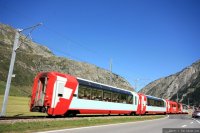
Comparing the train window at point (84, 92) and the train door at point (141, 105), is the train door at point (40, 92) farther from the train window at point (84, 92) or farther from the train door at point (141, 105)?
the train door at point (141, 105)

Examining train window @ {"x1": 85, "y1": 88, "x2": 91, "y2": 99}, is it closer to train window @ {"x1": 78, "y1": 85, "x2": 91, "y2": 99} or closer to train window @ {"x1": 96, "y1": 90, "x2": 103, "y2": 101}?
train window @ {"x1": 78, "y1": 85, "x2": 91, "y2": 99}

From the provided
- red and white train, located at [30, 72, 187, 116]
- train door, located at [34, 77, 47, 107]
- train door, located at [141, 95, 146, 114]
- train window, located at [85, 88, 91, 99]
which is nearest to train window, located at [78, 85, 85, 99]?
red and white train, located at [30, 72, 187, 116]

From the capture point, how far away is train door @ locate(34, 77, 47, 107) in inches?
861

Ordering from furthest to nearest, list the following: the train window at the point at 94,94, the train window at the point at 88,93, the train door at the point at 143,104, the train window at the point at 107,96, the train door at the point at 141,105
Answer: the train door at the point at 143,104, the train door at the point at 141,105, the train window at the point at 107,96, the train window at the point at 94,94, the train window at the point at 88,93

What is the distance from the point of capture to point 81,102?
24.6 metres

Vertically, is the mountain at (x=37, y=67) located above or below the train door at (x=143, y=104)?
above

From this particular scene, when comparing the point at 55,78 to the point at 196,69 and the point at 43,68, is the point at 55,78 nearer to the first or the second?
the point at 43,68

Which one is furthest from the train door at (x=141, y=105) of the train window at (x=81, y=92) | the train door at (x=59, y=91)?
the train door at (x=59, y=91)

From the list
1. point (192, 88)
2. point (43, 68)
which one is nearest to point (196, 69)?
point (192, 88)

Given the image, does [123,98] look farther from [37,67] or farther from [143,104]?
[37,67]

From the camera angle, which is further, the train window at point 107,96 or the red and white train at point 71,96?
the train window at point 107,96

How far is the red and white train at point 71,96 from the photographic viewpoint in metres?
21.4

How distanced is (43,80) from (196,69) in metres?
192

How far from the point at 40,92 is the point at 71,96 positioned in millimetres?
2613
